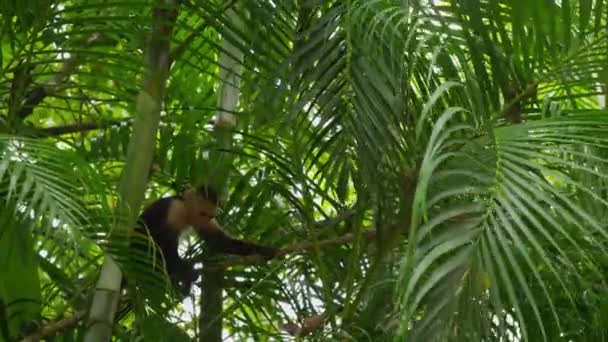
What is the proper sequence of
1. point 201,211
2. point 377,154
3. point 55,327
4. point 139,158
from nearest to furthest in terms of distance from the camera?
point 377,154
point 139,158
point 55,327
point 201,211

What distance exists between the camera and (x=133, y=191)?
1323 millimetres

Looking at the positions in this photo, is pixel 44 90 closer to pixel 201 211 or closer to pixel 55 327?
pixel 55 327

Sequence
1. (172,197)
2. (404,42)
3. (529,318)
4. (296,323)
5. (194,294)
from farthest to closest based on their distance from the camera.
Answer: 1. (172,197)
2. (194,294)
3. (296,323)
4. (529,318)
5. (404,42)

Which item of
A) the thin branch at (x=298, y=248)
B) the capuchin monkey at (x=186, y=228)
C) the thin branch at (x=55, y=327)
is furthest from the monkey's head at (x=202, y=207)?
the thin branch at (x=55, y=327)

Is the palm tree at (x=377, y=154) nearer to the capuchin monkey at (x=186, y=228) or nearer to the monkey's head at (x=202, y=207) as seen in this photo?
the capuchin monkey at (x=186, y=228)

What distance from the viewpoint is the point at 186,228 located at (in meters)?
2.20

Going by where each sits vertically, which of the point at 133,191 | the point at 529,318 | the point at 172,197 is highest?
the point at 172,197

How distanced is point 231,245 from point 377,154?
703 millimetres

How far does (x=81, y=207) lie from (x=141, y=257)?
0.21m

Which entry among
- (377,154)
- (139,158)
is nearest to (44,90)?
(139,158)

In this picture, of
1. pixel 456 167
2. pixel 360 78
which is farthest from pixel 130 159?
pixel 456 167

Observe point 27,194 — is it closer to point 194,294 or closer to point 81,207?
point 81,207

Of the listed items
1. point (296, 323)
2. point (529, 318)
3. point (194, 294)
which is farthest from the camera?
point (194, 294)

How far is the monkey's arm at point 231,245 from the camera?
1.79 m
